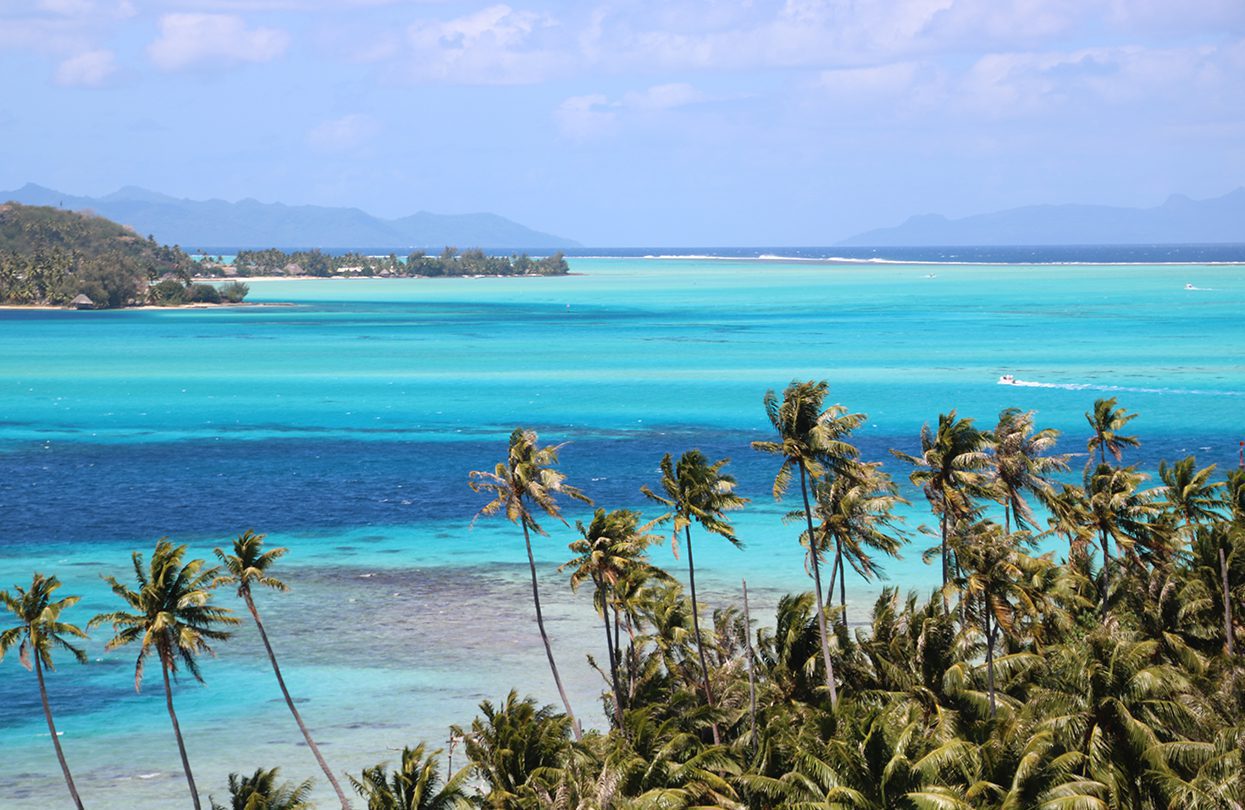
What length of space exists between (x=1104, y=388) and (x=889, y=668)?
103944 mm

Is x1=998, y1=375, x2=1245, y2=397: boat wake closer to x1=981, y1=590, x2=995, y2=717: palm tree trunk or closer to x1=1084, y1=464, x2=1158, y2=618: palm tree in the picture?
x1=1084, y1=464, x2=1158, y2=618: palm tree

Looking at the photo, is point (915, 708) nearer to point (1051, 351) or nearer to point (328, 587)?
point (328, 587)

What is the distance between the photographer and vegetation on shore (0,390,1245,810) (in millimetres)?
29766

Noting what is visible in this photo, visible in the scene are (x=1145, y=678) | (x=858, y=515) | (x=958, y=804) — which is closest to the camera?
(x=958, y=804)

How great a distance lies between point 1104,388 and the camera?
5330 inches

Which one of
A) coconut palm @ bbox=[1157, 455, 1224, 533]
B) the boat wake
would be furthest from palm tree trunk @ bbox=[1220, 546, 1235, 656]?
the boat wake

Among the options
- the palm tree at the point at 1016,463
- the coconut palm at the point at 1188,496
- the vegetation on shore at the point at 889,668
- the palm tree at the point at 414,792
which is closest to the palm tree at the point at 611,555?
the vegetation on shore at the point at 889,668

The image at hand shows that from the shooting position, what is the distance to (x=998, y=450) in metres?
47.0

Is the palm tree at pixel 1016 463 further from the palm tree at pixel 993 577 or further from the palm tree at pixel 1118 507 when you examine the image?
the palm tree at pixel 993 577

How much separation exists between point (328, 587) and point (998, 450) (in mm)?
33498

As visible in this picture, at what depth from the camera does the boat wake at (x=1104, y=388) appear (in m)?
127

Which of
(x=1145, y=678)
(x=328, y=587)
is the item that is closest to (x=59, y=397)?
(x=328, y=587)

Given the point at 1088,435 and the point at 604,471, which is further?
the point at 1088,435

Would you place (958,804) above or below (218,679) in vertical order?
above
